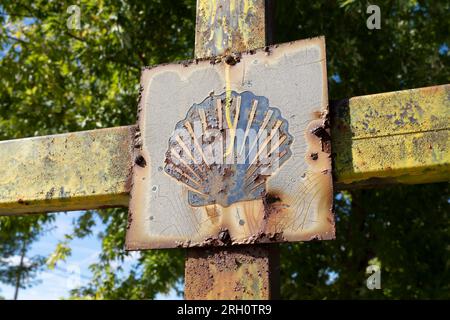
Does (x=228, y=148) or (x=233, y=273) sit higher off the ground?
(x=228, y=148)

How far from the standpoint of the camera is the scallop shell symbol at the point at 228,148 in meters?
1.15

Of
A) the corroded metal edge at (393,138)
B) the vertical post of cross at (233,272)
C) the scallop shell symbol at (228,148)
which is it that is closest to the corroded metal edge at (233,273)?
the vertical post of cross at (233,272)

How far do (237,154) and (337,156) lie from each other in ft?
0.73

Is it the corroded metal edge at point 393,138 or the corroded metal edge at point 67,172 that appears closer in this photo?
the corroded metal edge at point 393,138

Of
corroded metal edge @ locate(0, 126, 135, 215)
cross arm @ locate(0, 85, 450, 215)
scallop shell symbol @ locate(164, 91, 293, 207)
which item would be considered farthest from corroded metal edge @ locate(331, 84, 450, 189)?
corroded metal edge @ locate(0, 126, 135, 215)

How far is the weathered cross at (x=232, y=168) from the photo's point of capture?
111cm

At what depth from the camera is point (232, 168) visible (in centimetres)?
116

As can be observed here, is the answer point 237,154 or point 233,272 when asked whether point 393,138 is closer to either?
point 237,154

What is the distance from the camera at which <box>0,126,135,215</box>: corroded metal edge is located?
1.30 meters

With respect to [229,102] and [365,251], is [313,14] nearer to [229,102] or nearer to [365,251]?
[365,251]

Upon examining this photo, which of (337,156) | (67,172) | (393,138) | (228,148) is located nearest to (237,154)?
(228,148)

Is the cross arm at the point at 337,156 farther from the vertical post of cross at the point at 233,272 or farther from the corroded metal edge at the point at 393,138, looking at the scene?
the vertical post of cross at the point at 233,272

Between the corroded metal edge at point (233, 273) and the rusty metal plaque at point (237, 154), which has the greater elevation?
the rusty metal plaque at point (237, 154)
